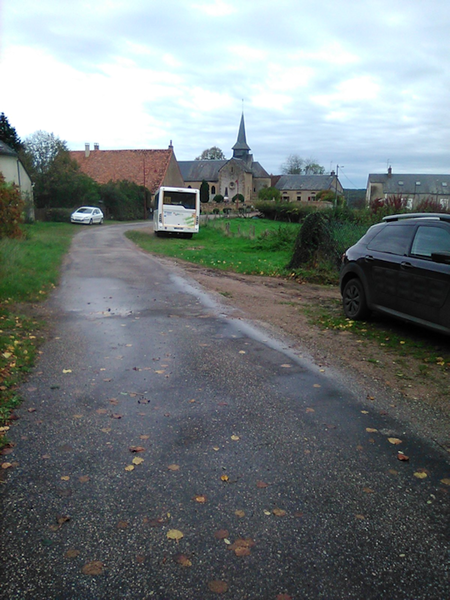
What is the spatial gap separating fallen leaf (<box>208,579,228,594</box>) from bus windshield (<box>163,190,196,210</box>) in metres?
28.6

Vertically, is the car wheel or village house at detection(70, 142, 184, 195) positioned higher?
village house at detection(70, 142, 184, 195)

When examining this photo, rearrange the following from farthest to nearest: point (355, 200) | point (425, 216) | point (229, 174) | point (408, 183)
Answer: point (229, 174), point (408, 183), point (355, 200), point (425, 216)

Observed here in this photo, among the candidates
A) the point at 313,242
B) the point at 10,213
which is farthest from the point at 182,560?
the point at 10,213

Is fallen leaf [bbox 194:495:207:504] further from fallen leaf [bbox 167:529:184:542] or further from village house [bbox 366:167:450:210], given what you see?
village house [bbox 366:167:450:210]

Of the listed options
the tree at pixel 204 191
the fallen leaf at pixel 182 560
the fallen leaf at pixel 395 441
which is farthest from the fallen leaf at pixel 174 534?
the tree at pixel 204 191

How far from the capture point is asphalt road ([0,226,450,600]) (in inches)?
107

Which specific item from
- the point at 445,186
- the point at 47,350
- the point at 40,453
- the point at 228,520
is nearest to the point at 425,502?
the point at 228,520

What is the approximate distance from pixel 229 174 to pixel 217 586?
10365 centimetres

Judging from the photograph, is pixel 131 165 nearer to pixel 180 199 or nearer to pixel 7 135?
pixel 7 135

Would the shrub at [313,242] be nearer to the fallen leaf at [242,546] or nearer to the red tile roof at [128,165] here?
the fallen leaf at [242,546]

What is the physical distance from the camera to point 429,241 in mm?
7355

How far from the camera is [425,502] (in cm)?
345

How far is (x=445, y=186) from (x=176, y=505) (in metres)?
104

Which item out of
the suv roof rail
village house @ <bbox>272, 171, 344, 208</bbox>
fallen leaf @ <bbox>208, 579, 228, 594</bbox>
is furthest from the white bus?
village house @ <bbox>272, 171, 344, 208</bbox>
